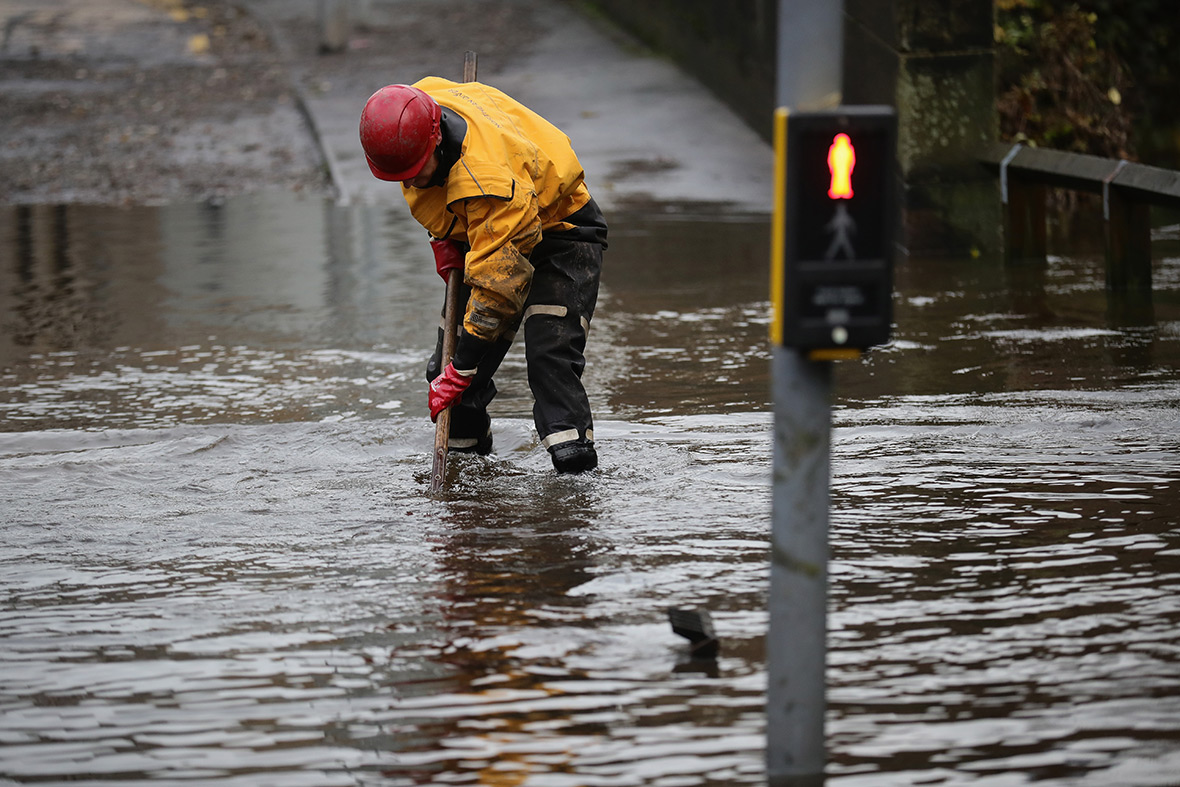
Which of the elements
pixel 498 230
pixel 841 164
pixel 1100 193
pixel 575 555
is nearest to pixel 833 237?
pixel 841 164

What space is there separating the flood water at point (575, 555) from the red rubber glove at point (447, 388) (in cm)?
33

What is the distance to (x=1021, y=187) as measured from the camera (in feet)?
28.7

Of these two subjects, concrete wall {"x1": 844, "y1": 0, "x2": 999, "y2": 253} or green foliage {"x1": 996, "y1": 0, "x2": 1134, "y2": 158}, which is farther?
green foliage {"x1": 996, "y1": 0, "x2": 1134, "y2": 158}

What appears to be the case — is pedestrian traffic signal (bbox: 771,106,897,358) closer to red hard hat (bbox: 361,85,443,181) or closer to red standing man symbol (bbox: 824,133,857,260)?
red standing man symbol (bbox: 824,133,857,260)

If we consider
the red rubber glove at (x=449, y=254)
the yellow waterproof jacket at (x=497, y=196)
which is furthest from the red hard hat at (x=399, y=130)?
the red rubber glove at (x=449, y=254)

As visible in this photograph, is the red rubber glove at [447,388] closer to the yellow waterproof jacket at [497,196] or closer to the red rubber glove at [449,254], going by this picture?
the yellow waterproof jacket at [497,196]

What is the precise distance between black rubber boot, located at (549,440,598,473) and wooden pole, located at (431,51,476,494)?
1.25ft

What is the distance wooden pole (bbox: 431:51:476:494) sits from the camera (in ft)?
16.4

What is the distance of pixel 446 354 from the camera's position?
5.10 m

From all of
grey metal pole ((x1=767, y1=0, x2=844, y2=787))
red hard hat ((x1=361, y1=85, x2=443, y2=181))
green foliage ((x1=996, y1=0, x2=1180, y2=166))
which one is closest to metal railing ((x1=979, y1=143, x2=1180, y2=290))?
green foliage ((x1=996, y1=0, x2=1180, y2=166))

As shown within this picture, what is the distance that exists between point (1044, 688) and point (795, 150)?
154cm

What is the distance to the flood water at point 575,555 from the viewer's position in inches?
126

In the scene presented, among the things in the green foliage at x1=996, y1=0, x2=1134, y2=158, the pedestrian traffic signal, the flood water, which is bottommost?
the flood water

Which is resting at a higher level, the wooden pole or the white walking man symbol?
the white walking man symbol
